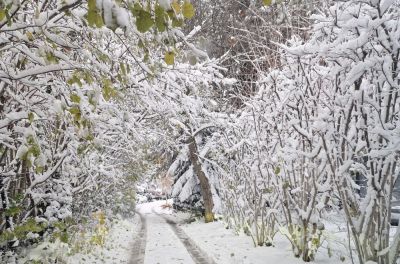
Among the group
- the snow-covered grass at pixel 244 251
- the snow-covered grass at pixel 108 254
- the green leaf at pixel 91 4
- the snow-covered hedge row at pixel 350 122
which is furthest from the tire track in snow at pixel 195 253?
the green leaf at pixel 91 4

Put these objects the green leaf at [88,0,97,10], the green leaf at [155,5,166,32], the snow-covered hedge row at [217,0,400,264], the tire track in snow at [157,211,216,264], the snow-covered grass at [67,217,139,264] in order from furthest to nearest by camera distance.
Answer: the snow-covered grass at [67,217,139,264]
the tire track in snow at [157,211,216,264]
the snow-covered hedge row at [217,0,400,264]
the green leaf at [155,5,166,32]
the green leaf at [88,0,97,10]

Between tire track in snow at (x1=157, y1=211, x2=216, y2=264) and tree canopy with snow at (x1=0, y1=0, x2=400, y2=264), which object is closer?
tree canopy with snow at (x1=0, y1=0, x2=400, y2=264)

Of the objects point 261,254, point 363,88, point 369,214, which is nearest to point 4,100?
point 363,88

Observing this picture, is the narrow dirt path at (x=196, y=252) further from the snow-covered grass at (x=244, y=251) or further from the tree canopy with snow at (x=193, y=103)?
the tree canopy with snow at (x=193, y=103)

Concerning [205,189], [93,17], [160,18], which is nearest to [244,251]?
[160,18]

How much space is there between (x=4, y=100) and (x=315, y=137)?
540cm

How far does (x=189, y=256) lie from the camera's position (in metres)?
11.0

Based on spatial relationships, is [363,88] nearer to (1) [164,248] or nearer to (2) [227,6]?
(2) [227,6]

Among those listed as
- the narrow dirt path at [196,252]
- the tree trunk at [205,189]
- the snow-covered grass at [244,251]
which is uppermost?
the tree trunk at [205,189]

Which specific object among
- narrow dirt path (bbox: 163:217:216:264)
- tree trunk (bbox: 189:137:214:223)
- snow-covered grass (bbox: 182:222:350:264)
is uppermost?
tree trunk (bbox: 189:137:214:223)

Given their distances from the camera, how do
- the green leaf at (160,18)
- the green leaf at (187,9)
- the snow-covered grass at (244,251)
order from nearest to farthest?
the green leaf at (160,18)
the green leaf at (187,9)
the snow-covered grass at (244,251)

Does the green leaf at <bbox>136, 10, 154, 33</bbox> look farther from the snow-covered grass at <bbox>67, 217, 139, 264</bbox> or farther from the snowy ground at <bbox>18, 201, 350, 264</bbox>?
the snow-covered grass at <bbox>67, 217, 139, 264</bbox>

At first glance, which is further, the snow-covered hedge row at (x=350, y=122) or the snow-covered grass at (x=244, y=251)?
the snow-covered grass at (x=244, y=251)

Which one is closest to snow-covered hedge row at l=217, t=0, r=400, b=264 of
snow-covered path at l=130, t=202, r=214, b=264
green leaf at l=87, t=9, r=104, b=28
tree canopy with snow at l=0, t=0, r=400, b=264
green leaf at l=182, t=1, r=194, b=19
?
tree canopy with snow at l=0, t=0, r=400, b=264
